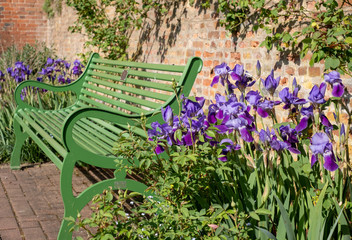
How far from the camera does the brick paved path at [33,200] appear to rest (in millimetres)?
3186

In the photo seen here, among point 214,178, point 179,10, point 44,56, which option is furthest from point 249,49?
point 44,56

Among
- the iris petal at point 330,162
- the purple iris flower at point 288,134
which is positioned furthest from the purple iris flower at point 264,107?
the iris petal at point 330,162

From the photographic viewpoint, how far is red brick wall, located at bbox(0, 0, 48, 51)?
38.9ft

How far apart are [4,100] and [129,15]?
7.30 feet

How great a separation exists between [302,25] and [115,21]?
3722 mm

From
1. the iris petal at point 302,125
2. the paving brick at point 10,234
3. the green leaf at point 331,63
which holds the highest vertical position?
the green leaf at point 331,63

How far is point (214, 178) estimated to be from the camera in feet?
8.14

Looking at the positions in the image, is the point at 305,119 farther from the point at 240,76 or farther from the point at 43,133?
the point at 43,133

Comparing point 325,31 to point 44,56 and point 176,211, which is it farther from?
point 44,56

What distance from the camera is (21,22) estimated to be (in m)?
12.1

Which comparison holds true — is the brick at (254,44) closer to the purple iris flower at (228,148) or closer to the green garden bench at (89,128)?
the green garden bench at (89,128)

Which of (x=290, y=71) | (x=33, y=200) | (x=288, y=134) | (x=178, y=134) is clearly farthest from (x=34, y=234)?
(x=290, y=71)

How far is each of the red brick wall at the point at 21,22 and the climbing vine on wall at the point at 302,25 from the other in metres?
8.87

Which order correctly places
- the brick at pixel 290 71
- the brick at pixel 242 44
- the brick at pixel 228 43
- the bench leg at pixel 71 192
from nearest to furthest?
the bench leg at pixel 71 192 < the brick at pixel 290 71 < the brick at pixel 242 44 < the brick at pixel 228 43
